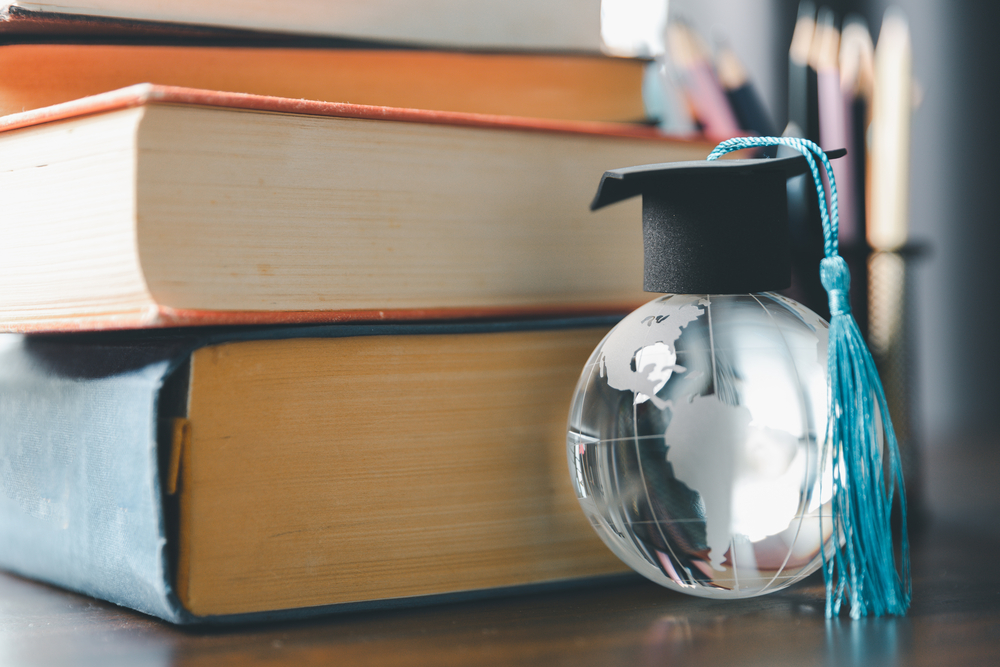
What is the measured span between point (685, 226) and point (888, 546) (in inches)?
6.3

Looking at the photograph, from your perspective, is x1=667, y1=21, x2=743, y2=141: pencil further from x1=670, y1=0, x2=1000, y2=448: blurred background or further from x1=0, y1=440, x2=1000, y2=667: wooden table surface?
x1=670, y1=0, x2=1000, y2=448: blurred background

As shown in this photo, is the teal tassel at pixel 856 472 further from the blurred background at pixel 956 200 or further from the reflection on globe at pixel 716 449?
the blurred background at pixel 956 200

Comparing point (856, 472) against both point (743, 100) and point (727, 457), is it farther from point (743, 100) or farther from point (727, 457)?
point (743, 100)

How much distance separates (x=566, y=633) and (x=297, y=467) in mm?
134

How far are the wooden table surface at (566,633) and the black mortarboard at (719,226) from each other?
0.14m

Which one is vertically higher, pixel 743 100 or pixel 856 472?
pixel 743 100

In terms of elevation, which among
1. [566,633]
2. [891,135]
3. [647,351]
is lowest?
[566,633]

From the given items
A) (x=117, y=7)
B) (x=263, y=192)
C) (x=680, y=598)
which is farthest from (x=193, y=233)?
(x=680, y=598)

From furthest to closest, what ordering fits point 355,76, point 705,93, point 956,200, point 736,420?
point 956,200 → point 705,93 → point 355,76 → point 736,420

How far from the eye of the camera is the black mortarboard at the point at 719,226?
1.34 ft

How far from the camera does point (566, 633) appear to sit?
0.39 m

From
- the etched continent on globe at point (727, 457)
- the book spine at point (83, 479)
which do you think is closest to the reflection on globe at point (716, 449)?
the etched continent on globe at point (727, 457)

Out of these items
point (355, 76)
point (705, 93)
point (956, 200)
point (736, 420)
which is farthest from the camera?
point (956, 200)

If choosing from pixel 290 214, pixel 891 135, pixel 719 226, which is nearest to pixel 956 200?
pixel 891 135
